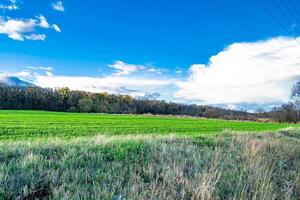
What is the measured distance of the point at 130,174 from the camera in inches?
322

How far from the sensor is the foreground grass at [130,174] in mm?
6801

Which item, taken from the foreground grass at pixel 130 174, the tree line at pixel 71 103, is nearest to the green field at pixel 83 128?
the foreground grass at pixel 130 174

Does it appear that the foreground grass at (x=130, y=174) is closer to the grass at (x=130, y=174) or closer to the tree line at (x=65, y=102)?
the grass at (x=130, y=174)

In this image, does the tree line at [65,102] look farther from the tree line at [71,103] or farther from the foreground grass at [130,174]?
the foreground grass at [130,174]

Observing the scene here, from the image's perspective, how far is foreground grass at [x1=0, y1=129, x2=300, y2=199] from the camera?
6801 mm

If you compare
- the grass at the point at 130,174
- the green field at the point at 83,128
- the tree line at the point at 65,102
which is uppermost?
the tree line at the point at 65,102

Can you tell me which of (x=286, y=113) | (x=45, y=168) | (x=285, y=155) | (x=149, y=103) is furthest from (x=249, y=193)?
(x=149, y=103)

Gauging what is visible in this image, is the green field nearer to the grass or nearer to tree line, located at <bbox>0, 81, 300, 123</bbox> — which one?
the grass

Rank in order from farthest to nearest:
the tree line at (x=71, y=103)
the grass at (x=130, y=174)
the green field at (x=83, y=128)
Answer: the tree line at (x=71, y=103)
the green field at (x=83, y=128)
the grass at (x=130, y=174)

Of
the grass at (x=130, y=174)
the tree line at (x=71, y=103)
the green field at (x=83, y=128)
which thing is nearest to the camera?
the grass at (x=130, y=174)

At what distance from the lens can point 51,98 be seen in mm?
109062

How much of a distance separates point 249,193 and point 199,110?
141143mm

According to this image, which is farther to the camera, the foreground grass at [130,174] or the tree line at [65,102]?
the tree line at [65,102]

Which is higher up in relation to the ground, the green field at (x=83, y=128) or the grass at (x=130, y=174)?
the grass at (x=130, y=174)
